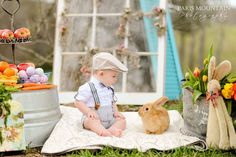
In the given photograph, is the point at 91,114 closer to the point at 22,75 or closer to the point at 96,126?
the point at 96,126

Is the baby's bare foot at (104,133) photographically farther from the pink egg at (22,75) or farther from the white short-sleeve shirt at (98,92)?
the pink egg at (22,75)

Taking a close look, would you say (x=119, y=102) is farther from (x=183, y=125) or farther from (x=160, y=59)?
(x=183, y=125)

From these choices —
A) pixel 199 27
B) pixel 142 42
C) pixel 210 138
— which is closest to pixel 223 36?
pixel 199 27

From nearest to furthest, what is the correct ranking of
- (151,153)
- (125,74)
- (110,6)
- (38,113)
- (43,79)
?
(151,153) → (38,113) → (43,79) → (125,74) → (110,6)

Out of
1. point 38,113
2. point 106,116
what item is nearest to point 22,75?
point 38,113

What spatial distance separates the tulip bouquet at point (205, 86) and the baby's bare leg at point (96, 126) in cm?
58

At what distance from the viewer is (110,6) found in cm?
509

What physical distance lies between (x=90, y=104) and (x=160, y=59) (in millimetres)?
1740

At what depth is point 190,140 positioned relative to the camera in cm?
305

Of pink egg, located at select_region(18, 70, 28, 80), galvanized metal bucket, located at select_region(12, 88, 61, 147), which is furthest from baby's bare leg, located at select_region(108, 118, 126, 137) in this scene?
pink egg, located at select_region(18, 70, 28, 80)

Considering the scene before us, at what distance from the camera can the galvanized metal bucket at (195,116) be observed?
3102 mm

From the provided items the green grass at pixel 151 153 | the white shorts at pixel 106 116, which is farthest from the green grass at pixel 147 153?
the white shorts at pixel 106 116

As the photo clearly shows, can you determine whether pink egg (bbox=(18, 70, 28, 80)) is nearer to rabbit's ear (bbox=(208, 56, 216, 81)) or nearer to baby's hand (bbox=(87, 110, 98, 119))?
baby's hand (bbox=(87, 110, 98, 119))

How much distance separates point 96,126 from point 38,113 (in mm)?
369
